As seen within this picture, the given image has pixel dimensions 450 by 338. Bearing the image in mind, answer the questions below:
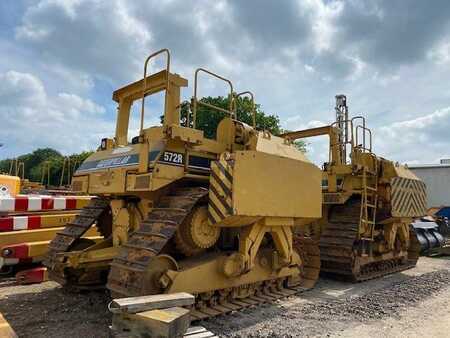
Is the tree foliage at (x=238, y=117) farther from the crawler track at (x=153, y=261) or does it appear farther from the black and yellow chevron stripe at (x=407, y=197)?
the crawler track at (x=153, y=261)

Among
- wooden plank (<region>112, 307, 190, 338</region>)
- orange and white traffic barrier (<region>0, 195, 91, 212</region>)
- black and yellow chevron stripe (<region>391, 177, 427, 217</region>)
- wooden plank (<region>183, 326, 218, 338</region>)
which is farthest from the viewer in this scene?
black and yellow chevron stripe (<region>391, 177, 427, 217</region>)

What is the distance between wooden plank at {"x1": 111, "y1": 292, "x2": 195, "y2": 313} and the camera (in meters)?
3.33

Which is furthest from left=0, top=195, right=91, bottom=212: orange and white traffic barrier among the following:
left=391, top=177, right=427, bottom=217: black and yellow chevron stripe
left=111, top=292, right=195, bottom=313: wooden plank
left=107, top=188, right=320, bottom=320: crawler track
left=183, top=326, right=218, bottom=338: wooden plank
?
left=391, top=177, right=427, bottom=217: black and yellow chevron stripe

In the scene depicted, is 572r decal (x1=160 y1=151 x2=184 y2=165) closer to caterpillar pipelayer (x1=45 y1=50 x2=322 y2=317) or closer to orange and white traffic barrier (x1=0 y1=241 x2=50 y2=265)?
caterpillar pipelayer (x1=45 y1=50 x2=322 y2=317)

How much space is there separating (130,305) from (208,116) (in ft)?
58.3

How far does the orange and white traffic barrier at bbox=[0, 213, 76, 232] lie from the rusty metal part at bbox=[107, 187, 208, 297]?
376cm

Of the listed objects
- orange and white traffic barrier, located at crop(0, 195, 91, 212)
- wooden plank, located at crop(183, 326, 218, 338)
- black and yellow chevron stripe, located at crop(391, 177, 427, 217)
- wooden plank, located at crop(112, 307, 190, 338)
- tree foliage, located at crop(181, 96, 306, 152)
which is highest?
tree foliage, located at crop(181, 96, 306, 152)

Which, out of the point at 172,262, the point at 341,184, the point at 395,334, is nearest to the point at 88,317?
the point at 172,262

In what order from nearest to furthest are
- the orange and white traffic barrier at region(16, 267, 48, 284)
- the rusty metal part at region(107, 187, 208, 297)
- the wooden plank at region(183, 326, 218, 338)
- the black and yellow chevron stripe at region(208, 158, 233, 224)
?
the wooden plank at region(183, 326, 218, 338) → the rusty metal part at region(107, 187, 208, 297) → the black and yellow chevron stripe at region(208, 158, 233, 224) → the orange and white traffic barrier at region(16, 267, 48, 284)

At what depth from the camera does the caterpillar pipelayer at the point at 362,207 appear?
8461 mm

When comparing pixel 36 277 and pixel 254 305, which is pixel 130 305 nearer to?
pixel 254 305

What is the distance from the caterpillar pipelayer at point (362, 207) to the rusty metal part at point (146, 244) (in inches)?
176

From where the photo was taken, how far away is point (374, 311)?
5.87 m

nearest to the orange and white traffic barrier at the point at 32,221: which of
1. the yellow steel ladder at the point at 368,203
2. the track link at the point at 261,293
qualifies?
the track link at the point at 261,293
